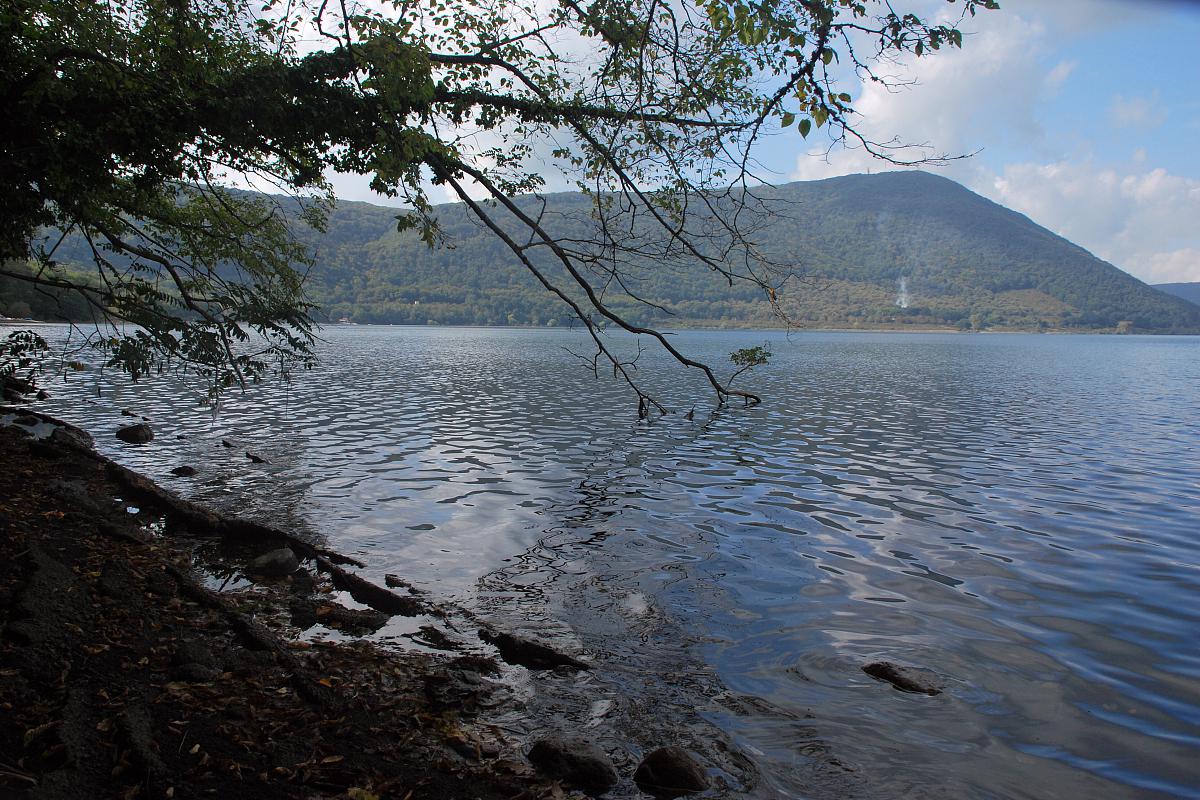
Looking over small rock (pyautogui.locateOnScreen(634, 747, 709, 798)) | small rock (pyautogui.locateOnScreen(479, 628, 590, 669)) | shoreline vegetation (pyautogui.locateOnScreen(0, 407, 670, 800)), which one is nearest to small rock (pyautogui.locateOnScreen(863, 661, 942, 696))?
small rock (pyautogui.locateOnScreen(634, 747, 709, 798))

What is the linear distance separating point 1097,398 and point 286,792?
44659 millimetres

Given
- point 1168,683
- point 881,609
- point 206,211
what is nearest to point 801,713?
point 881,609

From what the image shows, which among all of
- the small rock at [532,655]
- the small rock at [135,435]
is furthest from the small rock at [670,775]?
the small rock at [135,435]

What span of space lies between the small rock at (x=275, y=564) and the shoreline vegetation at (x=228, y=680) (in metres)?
0.03

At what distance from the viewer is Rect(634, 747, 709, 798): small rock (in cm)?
590

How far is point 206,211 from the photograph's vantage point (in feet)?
47.2

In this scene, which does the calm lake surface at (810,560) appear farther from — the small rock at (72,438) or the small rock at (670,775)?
the small rock at (72,438)

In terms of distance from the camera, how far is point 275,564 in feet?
34.8

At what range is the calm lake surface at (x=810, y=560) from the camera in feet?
23.0

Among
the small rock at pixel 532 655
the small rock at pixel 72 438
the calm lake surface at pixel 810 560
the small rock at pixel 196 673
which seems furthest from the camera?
the small rock at pixel 72 438

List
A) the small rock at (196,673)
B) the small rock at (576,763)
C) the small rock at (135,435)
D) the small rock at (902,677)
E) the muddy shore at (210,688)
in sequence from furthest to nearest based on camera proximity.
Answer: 1. the small rock at (135,435)
2. the small rock at (902,677)
3. the small rock at (196,673)
4. the small rock at (576,763)
5. the muddy shore at (210,688)

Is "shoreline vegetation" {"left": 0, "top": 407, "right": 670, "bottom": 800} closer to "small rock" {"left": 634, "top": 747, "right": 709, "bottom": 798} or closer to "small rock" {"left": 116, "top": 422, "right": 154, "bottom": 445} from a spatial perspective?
"small rock" {"left": 634, "top": 747, "right": 709, "bottom": 798}

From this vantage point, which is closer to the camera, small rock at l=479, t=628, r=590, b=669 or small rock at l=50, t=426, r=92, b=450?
small rock at l=479, t=628, r=590, b=669

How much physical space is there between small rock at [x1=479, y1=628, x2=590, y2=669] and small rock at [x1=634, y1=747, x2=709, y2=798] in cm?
220
